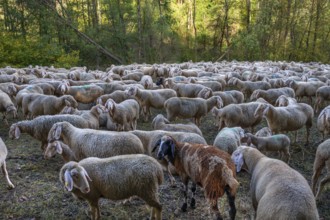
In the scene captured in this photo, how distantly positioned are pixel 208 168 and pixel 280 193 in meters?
1.18

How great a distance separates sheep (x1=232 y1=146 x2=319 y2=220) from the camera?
3.09 metres

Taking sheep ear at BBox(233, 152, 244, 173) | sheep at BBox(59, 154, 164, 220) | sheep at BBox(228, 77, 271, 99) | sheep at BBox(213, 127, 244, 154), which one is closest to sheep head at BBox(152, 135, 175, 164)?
sheep at BBox(59, 154, 164, 220)

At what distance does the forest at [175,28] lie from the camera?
3023cm

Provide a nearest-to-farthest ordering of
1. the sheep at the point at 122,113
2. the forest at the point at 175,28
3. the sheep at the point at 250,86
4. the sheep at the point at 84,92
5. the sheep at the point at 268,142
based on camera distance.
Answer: the sheep at the point at 268,142
the sheep at the point at 122,113
the sheep at the point at 84,92
the sheep at the point at 250,86
the forest at the point at 175,28

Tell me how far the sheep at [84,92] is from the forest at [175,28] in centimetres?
1891

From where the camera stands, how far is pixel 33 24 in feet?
98.2

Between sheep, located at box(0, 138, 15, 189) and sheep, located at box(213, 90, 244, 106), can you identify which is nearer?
sheep, located at box(0, 138, 15, 189)

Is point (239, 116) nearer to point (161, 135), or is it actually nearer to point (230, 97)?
point (230, 97)

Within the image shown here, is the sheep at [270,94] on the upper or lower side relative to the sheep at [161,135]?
upper

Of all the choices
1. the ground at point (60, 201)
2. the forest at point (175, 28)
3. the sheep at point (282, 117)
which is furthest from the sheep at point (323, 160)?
the forest at point (175, 28)

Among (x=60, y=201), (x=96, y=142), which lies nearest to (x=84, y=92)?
(x=96, y=142)

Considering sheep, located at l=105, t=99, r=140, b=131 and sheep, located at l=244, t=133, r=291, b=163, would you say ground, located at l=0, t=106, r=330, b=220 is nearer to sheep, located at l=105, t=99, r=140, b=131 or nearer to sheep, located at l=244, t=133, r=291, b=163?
sheep, located at l=244, t=133, r=291, b=163

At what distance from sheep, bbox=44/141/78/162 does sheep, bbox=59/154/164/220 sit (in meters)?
1.28

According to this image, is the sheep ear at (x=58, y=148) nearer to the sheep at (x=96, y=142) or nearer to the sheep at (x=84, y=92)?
the sheep at (x=96, y=142)
